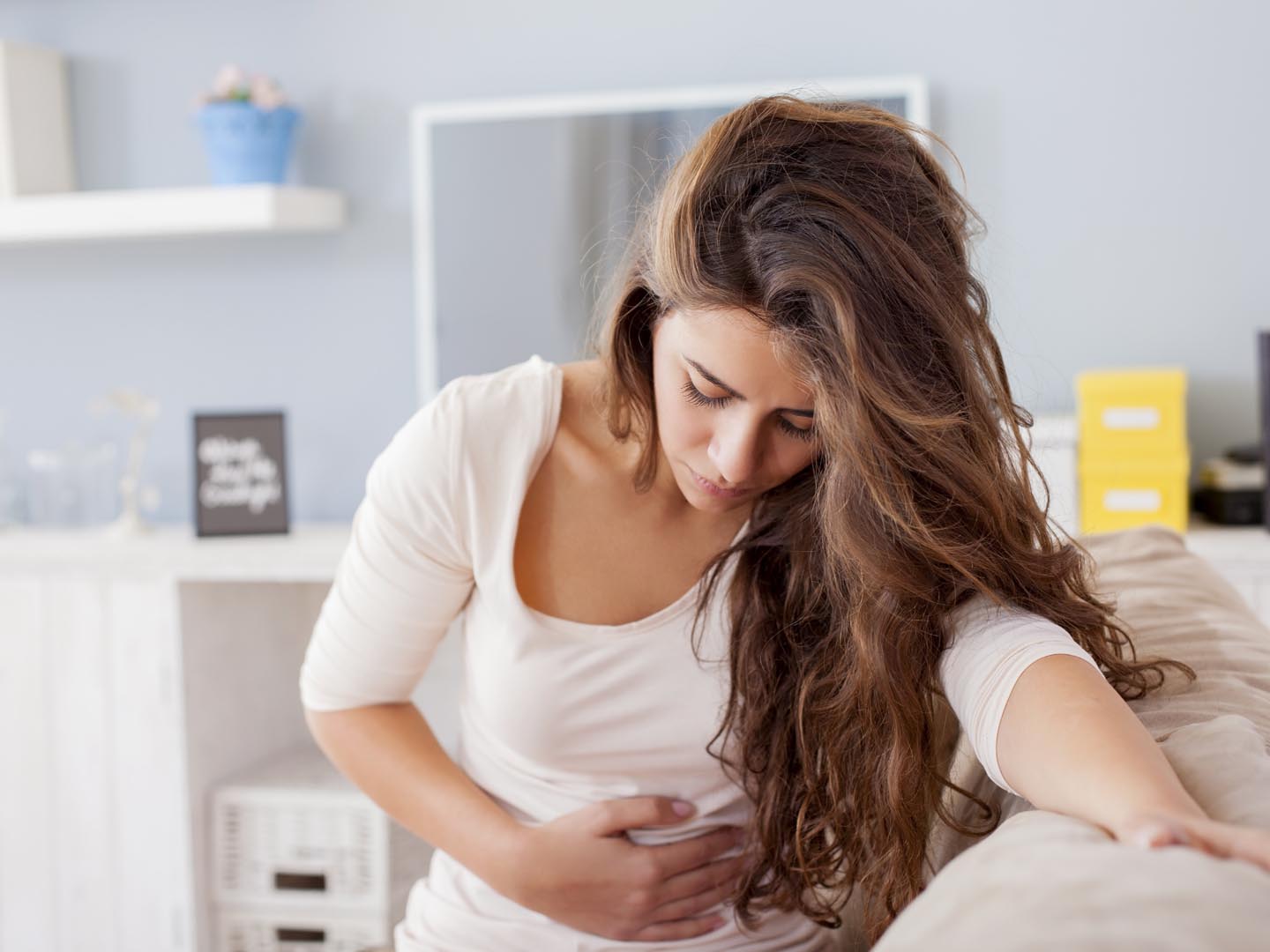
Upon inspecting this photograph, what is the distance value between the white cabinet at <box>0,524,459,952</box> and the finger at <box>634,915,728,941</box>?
1.29 meters

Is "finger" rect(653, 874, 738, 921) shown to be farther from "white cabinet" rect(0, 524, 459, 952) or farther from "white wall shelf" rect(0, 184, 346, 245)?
"white wall shelf" rect(0, 184, 346, 245)

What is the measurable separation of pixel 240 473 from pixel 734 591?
5.49 feet

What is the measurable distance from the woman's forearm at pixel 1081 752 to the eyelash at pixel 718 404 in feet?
0.78

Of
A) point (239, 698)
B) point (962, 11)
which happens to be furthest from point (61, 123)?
point (962, 11)

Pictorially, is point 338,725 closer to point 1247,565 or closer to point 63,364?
point 1247,565

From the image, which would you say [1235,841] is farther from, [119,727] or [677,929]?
[119,727]

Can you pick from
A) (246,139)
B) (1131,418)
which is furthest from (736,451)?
(246,139)

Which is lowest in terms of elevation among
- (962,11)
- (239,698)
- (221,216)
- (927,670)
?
(239,698)

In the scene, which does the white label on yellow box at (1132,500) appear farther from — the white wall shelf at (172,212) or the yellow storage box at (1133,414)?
the white wall shelf at (172,212)

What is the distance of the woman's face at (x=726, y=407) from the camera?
3.01 ft

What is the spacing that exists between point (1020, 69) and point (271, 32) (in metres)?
1.53

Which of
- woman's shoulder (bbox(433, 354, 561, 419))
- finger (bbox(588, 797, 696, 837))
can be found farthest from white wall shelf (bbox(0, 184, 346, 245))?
finger (bbox(588, 797, 696, 837))

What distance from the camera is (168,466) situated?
112 inches

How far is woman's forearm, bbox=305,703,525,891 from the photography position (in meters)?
1.15
